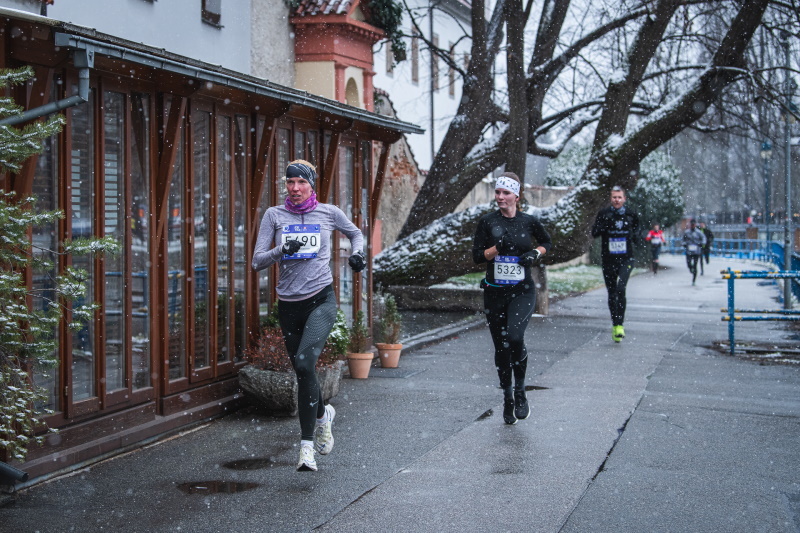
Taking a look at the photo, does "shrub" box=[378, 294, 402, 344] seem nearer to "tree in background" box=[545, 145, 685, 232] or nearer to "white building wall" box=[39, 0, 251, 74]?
"white building wall" box=[39, 0, 251, 74]

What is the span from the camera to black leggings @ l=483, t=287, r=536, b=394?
802 centimetres

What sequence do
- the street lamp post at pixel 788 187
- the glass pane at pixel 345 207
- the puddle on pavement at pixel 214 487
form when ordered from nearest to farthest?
the puddle on pavement at pixel 214 487, the glass pane at pixel 345 207, the street lamp post at pixel 788 187

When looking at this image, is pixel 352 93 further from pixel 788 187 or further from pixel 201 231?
pixel 201 231

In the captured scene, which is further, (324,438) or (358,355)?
(358,355)

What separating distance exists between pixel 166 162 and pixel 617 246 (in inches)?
283

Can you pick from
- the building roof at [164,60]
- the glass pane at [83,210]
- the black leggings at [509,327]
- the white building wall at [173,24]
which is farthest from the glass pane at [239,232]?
the white building wall at [173,24]

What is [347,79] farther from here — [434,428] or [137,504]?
[137,504]

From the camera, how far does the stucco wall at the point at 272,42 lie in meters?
19.0

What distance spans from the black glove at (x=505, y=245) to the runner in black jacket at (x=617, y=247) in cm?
534

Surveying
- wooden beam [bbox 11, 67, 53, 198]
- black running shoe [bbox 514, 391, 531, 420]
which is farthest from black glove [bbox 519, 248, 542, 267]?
wooden beam [bbox 11, 67, 53, 198]

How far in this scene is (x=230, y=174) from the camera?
8875 millimetres

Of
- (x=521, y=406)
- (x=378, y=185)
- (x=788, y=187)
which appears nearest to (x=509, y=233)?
(x=521, y=406)

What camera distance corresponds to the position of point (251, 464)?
6.72m

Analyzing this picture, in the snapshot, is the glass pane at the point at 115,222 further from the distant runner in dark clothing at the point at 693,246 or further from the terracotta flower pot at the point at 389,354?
the distant runner in dark clothing at the point at 693,246
